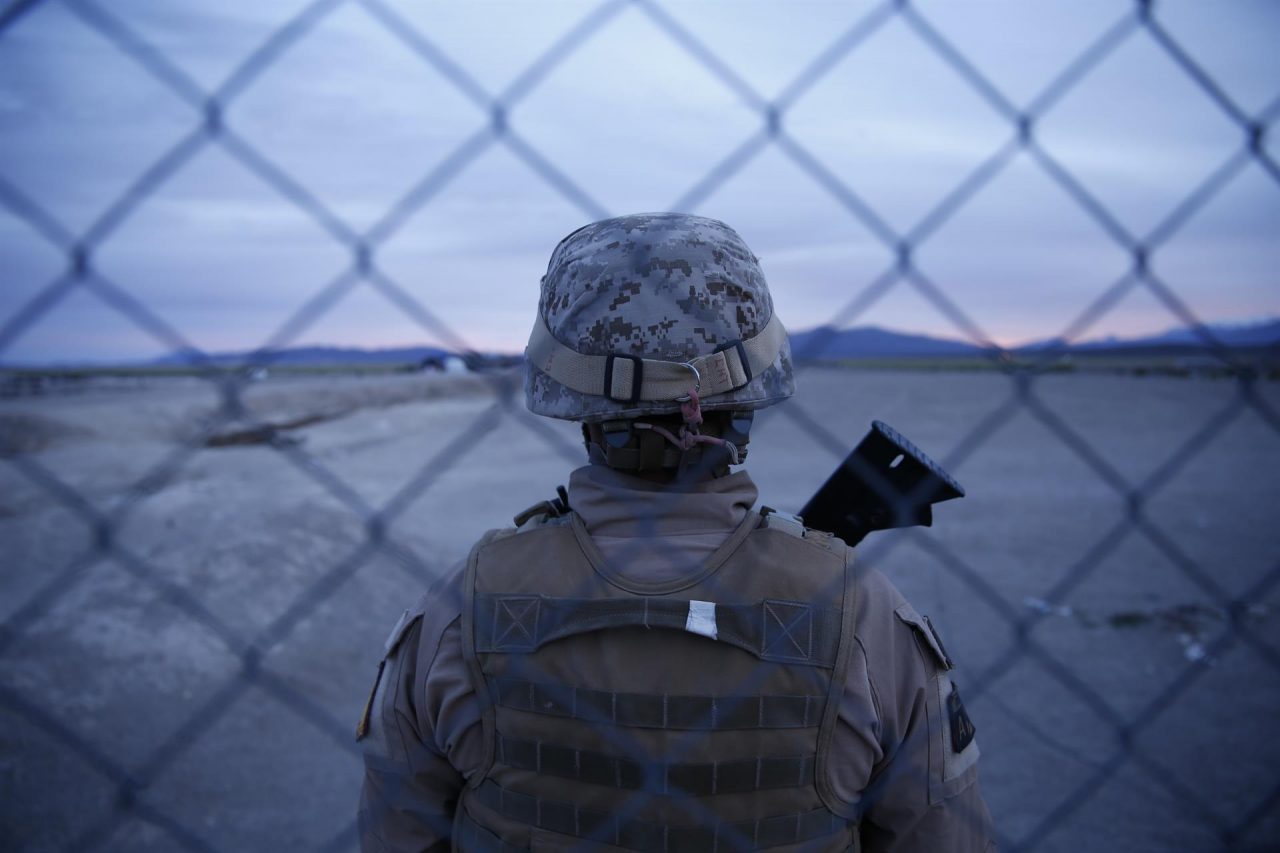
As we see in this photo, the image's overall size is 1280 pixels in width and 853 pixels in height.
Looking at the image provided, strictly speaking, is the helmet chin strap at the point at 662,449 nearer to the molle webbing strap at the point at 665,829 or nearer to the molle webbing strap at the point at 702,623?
the molle webbing strap at the point at 702,623

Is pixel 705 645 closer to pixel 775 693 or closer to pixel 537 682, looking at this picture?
pixel 775 693

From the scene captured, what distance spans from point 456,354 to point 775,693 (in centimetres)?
75

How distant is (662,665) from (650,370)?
50cm

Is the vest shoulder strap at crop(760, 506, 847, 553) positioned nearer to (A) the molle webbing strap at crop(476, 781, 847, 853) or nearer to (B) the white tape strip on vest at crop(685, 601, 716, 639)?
(B) the white tape strip on vest at crop(685, 601, 716, 639)

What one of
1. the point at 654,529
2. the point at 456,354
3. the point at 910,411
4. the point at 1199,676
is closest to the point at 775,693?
the point at 654,529

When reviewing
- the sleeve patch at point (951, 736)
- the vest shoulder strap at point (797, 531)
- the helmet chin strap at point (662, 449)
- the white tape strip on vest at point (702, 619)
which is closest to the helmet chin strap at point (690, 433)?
the helmet chin strap at point (662, 449)

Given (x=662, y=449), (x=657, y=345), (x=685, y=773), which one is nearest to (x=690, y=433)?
(x=662, y=449)

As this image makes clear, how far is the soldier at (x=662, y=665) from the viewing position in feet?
4.53

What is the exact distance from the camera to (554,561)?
149 centimetres

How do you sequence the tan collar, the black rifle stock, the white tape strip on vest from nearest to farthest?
the white tape strip on vest
the tan collar
the black rifle stock

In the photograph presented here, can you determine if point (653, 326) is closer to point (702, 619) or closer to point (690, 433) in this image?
point (690, 433)

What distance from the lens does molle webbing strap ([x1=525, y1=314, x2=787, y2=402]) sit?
148cm

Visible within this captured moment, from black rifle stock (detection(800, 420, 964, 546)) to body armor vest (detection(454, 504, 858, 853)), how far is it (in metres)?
0.33

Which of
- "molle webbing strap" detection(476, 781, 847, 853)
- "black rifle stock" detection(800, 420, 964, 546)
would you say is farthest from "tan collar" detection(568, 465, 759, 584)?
"molle webbing strap" detection(476, 781, 847, 853)
